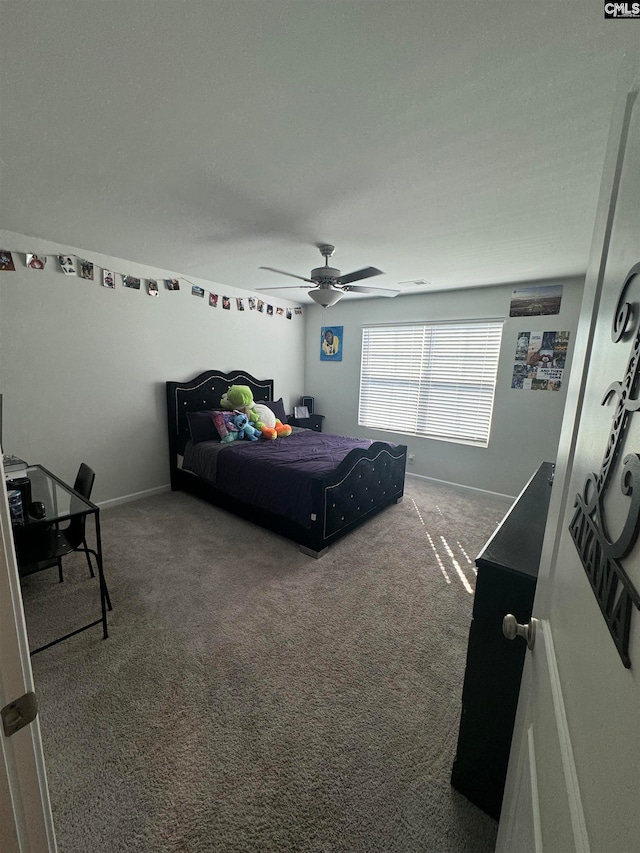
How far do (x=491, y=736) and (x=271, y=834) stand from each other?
2.58 ft

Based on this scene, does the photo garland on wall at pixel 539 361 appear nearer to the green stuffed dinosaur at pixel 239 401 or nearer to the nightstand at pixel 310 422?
the nightstand at pixel 310 422

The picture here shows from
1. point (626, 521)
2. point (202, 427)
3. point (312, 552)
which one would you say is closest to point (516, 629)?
point (626, 521)

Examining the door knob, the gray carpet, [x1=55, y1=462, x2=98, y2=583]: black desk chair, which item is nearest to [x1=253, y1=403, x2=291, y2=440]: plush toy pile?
the gray carpet

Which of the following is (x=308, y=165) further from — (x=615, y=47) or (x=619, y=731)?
(x=619, y=731)

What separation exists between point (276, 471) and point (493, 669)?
80.2 inches

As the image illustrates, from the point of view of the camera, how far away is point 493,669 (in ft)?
3.77

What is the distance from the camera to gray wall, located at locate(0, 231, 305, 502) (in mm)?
2832

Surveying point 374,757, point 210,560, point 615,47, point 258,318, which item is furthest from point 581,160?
point 258,318

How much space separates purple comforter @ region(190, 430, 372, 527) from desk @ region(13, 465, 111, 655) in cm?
124

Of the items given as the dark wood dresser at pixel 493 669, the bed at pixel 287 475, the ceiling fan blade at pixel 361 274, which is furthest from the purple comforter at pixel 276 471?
the dark wood dresser at pixel 493 669

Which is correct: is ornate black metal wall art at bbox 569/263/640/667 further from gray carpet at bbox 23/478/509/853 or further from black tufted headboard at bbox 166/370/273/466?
black tufted headboard at bbox 166/370/273/466

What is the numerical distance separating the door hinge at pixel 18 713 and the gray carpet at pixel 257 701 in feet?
3.10

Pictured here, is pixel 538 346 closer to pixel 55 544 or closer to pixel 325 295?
pixel 325 295

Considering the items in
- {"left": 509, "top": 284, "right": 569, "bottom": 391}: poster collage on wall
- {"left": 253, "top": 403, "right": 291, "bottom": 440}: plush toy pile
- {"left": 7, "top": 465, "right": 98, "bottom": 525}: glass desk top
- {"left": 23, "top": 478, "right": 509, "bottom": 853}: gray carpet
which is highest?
{"left": 509, "top": 284, "right": 569, "bottom": 391}: poster collage on wall
